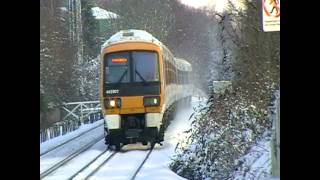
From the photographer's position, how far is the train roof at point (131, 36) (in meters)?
4.32

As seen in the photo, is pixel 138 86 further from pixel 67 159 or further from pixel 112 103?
pixel 67 159

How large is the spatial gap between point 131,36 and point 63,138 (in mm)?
1092

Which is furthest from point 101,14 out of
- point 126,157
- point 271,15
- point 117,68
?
point 271,15

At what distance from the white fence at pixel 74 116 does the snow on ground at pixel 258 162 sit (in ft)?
4.35

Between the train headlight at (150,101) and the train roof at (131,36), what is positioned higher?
the train roof at (131,36)

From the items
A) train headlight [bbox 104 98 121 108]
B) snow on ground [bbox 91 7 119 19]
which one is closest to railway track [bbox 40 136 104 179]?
train headlight [bbox 104 98 121 108]

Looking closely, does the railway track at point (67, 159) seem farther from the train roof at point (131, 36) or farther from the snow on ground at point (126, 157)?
the train roof at point (131, 36)

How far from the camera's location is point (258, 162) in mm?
4199

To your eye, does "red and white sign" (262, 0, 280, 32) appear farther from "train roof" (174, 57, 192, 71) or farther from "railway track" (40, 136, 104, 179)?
"railway track" (40, 136, 104, 179)

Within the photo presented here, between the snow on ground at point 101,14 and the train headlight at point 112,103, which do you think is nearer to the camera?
the snow on ground at point 101,14

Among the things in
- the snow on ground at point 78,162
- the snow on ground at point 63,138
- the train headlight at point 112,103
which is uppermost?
the train headlight at point 112,103

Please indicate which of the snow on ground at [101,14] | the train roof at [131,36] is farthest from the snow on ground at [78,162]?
the snow on ground at [101,14]
